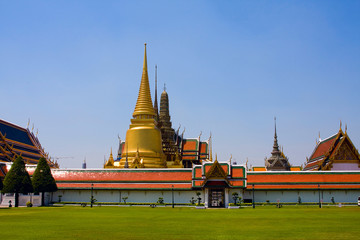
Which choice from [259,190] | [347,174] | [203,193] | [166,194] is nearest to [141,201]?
[166,194]

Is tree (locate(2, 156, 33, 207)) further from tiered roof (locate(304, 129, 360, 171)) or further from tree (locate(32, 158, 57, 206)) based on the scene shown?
tiered roof (locate(304, 129, 360, 171))

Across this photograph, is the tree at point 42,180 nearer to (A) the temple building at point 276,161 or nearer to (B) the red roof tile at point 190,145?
(B) the red roof tile at point 190,145

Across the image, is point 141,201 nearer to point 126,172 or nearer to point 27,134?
point 126,172

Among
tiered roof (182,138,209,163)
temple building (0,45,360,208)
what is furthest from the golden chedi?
tiered roof (182,138,209,163)

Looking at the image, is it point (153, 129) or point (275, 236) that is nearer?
point (275, 236)

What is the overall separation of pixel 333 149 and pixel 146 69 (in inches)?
1324

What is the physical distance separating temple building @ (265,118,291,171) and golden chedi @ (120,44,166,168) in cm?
2295

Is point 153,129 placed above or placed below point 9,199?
above

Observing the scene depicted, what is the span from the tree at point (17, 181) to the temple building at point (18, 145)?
17.5m

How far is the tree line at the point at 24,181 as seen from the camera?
46.4 meters

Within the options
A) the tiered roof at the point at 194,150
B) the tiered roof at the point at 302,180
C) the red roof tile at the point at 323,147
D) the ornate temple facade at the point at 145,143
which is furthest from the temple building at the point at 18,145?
the red roof tile at the point at 323,147

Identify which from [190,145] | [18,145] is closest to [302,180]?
[190,145]

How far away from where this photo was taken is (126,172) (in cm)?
5538

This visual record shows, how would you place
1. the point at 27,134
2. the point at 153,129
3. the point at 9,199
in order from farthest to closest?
the point at 27,134 → the point at 153,129 → the point at 9,199
